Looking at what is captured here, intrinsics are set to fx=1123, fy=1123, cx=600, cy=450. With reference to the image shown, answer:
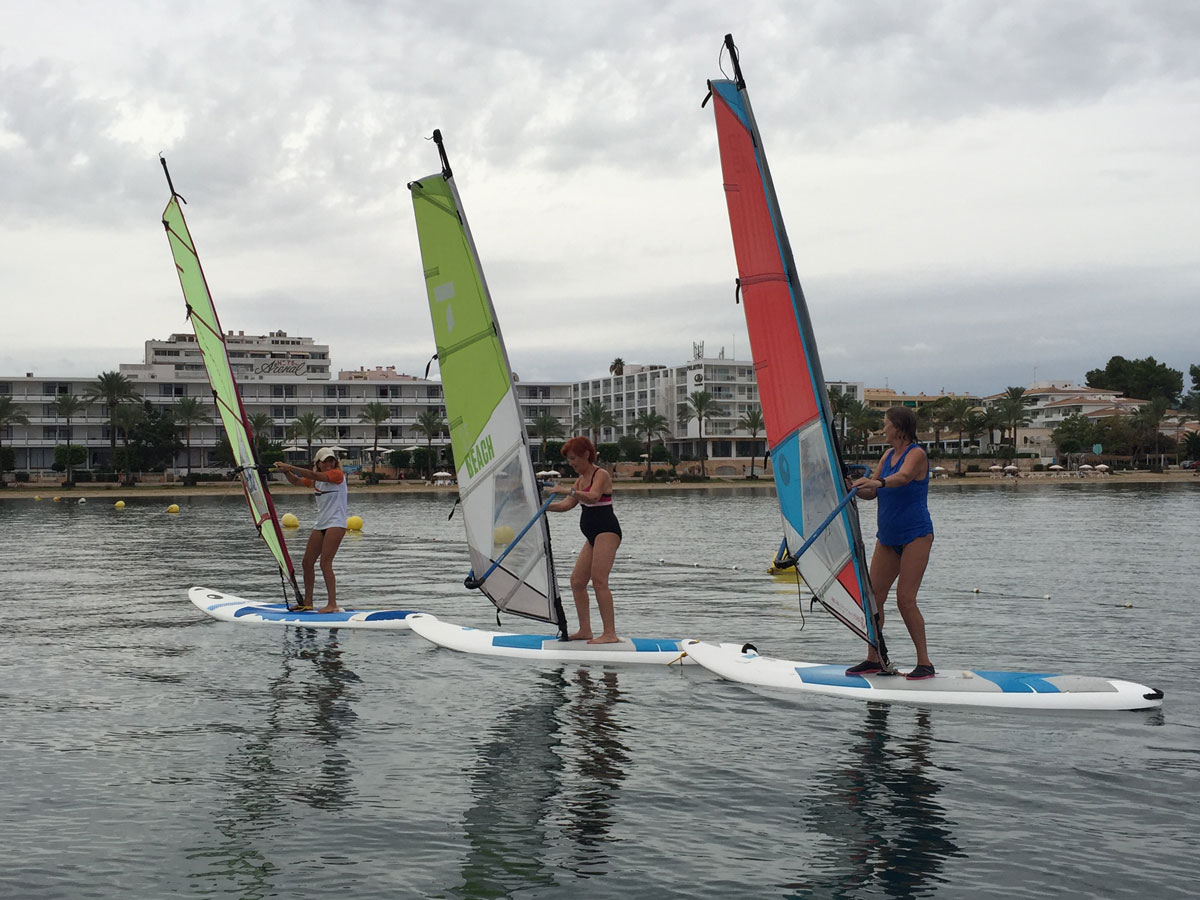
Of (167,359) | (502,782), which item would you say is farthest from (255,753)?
(167,359)

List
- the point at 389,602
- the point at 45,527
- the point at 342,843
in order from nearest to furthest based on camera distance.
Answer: the point at 342,843, the point at 389,602, the point at 45,527

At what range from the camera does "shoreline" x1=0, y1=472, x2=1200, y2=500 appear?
8975 centimetres

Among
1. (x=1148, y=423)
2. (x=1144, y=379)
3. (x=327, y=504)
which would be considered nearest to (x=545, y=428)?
(x=1148, y=423)

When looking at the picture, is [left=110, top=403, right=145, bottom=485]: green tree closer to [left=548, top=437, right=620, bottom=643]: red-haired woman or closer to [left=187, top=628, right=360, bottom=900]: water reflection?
[left=187, top=628, right=360, bottom=900]: water reflection

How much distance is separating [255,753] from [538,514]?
409cm

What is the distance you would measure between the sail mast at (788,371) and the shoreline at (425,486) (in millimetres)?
80948

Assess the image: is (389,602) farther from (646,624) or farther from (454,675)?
(454,675)

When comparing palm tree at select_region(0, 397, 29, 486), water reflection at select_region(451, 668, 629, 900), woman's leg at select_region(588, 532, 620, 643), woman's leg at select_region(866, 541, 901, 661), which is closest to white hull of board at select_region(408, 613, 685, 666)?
woman's leg at select_region(588, 532, 620, 643)

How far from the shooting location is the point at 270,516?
1524cm

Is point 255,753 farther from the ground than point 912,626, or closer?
closer

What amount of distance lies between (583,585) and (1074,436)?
139 meters

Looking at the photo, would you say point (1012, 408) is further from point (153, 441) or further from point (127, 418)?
point (127, 418)

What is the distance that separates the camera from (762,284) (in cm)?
961

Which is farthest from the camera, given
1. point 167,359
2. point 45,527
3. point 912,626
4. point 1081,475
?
point 167,359
